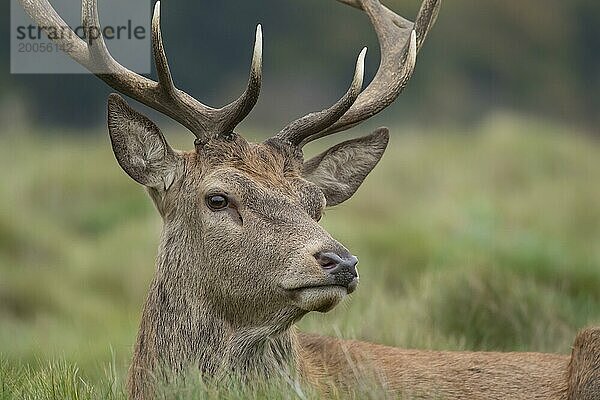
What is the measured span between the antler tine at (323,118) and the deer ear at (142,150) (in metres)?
0.48

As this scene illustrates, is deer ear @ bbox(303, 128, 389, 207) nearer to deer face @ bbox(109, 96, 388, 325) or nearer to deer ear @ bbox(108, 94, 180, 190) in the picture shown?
deer face @ bbox(109, 96, 388, 325)

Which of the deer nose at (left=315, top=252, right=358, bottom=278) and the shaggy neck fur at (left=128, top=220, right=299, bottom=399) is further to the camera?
the shaggy neck fur at (left=128, top=220, right=299, bottom=399)

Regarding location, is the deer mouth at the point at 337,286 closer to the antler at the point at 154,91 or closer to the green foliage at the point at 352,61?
the antler at the point at 154,91

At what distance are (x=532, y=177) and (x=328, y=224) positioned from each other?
15.4 feet

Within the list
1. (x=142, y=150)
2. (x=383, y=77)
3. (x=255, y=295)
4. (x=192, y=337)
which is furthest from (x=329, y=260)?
(x=383, y=77)

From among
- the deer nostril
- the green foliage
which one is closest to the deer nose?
the deer nostril

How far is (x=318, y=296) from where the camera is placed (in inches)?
218

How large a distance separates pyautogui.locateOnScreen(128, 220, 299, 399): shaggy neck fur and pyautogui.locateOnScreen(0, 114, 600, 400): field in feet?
0.79

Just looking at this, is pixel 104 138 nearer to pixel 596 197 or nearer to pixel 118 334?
pixel 596 197

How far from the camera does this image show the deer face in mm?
5609

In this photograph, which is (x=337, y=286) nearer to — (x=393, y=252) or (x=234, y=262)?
(x=234, y=262)

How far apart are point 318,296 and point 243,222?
53 cm

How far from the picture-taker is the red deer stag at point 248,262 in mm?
5785

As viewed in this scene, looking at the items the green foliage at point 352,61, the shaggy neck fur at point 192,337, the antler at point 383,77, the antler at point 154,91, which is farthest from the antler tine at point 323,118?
the green foliage at point 352,61
